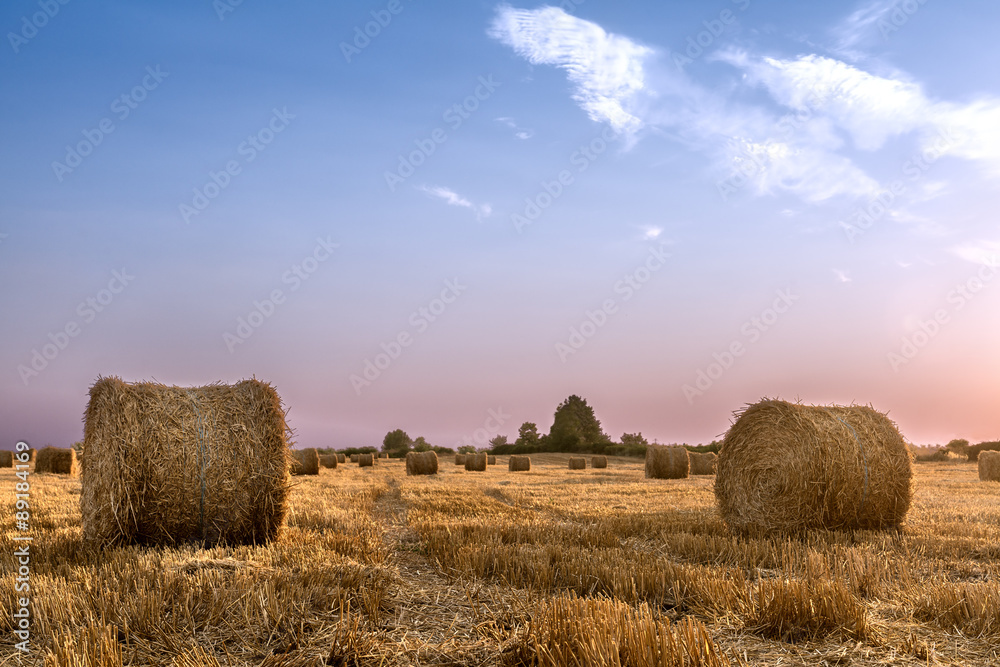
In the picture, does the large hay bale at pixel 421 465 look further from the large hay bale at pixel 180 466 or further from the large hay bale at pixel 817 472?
the large hay bale at pixel 180 466

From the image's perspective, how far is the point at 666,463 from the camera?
2430cm

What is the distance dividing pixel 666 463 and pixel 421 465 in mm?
10353

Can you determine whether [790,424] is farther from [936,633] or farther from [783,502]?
[936,633]

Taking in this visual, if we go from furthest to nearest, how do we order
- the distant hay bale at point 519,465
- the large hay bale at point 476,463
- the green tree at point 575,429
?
the green tree at point 575,429 → the large hay bale at point 476,463 → the distant hay bale at point 519,465

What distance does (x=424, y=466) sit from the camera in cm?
2759

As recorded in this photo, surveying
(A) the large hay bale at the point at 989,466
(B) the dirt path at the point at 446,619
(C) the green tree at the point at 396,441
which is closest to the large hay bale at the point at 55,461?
(B) the dirt path at the point at 446,619

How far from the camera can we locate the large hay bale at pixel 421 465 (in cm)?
2747

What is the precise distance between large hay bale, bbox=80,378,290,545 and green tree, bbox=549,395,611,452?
48.5m

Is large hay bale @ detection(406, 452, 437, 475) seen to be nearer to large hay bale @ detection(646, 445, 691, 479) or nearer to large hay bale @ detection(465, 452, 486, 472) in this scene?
large hay bale @ detection(465, 452, 486, 472)

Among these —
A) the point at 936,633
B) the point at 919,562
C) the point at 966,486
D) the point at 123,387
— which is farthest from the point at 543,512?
the point at 966,486

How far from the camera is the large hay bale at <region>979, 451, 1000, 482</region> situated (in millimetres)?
21516

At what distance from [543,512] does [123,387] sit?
23.1ft

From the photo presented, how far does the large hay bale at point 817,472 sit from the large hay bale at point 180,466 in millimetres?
6872

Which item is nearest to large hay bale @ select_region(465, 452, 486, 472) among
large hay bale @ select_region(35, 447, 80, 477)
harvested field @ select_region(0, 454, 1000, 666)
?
large hay bale @ select_region(35, 447, 80, 477)
